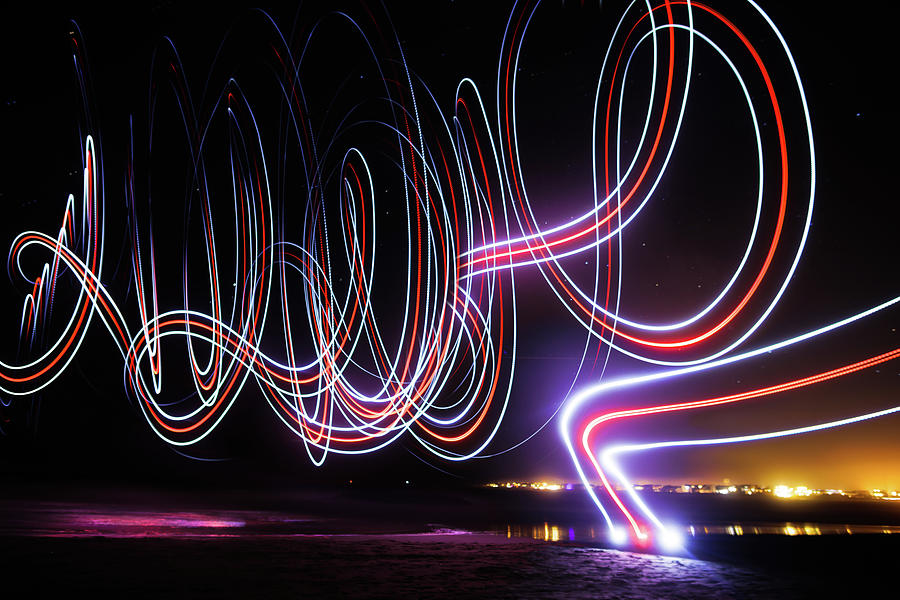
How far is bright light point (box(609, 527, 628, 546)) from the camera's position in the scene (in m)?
9.59

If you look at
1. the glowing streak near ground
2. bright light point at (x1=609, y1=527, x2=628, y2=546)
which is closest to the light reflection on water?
bright light point at (x1=609, y1=527, x2=628, y2=546)

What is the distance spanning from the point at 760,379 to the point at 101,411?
2345 cm

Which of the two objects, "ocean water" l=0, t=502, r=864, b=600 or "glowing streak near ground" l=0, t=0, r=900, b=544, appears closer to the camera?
"ocean water" l=0, t=502, r=864, b=600

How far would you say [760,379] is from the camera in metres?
12.7

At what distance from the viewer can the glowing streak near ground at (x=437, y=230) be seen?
8383mm

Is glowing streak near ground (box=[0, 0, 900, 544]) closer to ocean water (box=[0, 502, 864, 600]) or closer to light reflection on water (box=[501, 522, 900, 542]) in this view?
light reflection on water (box=[501, 522, 900, 542])

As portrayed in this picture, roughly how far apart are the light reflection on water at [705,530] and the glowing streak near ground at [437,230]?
0.77m

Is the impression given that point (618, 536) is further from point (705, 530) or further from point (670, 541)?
point (705, 530)

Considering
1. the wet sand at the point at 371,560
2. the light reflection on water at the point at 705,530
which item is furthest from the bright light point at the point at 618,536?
the wet sand at the point at 371,560

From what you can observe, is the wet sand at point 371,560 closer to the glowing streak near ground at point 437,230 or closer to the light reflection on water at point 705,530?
the light reflection on water at point 705,530

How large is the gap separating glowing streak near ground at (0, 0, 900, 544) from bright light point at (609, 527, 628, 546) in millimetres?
219

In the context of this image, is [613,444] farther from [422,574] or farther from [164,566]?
[164,566]

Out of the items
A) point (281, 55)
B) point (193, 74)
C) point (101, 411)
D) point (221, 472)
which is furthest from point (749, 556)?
point (101, 411)

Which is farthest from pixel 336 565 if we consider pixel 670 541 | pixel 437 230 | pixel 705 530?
pixel 437 230
